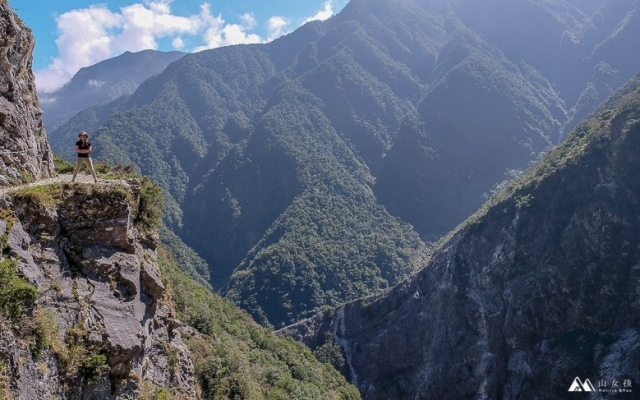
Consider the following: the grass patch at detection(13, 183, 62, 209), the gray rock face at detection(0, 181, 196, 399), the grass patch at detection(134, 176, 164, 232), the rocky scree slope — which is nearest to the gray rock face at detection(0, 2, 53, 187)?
the grass patch at detection(13, 183, 62, 209)

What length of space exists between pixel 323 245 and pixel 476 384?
98.8m

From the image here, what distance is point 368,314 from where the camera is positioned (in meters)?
92.0

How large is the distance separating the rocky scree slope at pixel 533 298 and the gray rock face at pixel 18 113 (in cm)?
6321

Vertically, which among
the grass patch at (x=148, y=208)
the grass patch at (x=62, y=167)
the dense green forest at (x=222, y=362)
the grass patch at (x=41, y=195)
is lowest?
the dense green forest at (x=222, y=362)

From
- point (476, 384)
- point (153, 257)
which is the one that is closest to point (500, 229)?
point (476, 384)

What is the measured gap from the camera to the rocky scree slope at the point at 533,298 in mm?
58062

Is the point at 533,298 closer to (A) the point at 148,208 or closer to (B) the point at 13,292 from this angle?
(A) the point at 148,208

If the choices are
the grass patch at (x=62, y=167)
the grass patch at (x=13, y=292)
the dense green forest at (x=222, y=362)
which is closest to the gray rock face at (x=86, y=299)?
the grass patch at (x=13, y=292)

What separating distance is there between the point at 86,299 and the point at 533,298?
6843cm

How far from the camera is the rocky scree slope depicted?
58.1 meters

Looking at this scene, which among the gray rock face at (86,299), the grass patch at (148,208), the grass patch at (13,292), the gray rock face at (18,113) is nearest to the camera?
the grass patch at (13,292)

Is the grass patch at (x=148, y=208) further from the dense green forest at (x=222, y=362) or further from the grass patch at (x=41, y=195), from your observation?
the dense green forest at (x=222, y=362)

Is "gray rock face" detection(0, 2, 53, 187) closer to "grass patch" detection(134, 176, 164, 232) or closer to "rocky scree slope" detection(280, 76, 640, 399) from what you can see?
"grass patch" detection(134, 176, 164, 232)

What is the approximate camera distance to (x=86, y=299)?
12.0 metres
